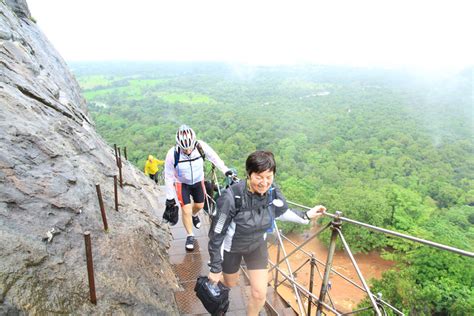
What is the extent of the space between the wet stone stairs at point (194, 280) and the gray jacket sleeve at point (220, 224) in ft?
4.80

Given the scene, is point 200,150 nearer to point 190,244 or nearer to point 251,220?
point 190,244

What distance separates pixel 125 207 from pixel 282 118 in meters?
94.7

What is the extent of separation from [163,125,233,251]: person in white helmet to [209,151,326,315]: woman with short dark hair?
1.29 meters

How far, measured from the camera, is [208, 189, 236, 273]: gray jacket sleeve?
2.73 meters

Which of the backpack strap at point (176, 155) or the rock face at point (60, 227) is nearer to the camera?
the rock face at point (60, 227)

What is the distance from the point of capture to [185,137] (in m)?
4.25

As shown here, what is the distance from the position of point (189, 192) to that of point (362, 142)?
6931cm

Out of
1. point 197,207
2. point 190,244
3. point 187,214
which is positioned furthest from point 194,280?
point 197,207

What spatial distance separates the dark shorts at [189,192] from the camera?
4793mm

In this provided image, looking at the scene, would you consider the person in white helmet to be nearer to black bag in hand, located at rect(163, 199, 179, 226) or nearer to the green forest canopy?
black bag in hand, located at rect(163, 199, 179, 226)

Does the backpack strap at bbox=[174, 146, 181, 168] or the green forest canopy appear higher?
the backpack strap at bbox=[174, 146, 181, 168]

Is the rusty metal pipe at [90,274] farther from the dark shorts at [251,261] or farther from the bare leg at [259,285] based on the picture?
the bare leg at [259,285]

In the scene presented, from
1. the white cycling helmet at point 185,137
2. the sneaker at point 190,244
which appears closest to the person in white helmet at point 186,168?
the white cycling helmet at point 185,137

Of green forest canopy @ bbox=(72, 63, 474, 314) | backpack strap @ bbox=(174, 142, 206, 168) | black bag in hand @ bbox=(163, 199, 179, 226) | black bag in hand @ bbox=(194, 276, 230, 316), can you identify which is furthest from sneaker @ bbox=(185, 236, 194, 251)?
green forest canopy @ bbox=(72, 63, 474, 314)
